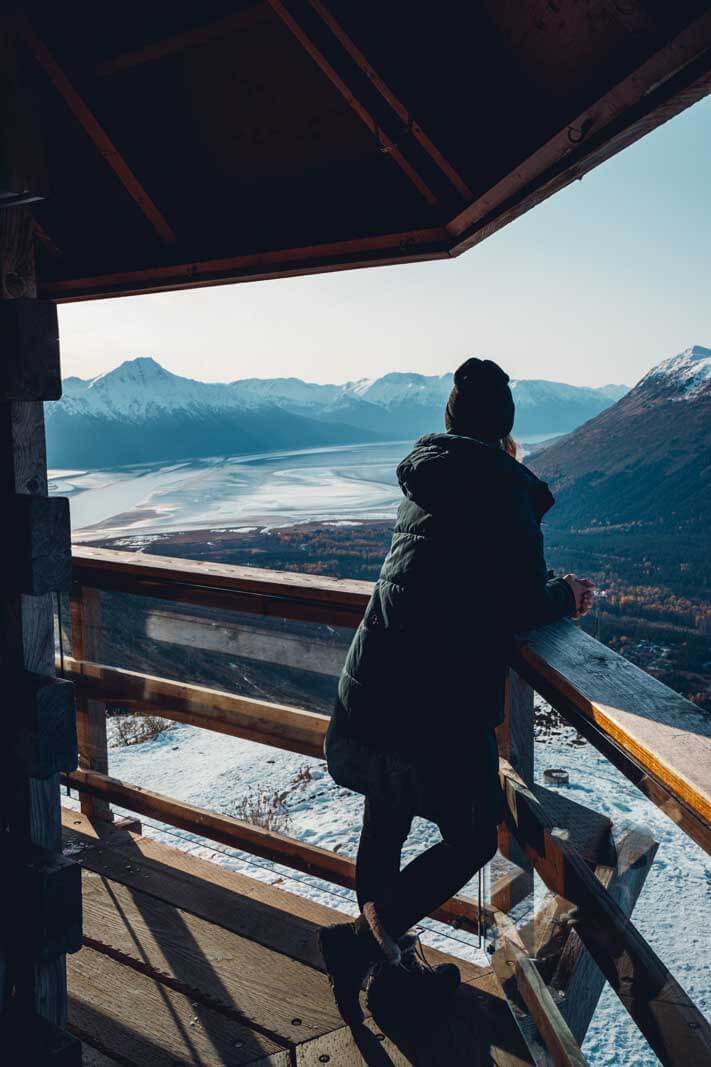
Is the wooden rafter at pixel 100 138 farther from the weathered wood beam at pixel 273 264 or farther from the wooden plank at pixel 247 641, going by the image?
the wooden plank at pixel 247 641

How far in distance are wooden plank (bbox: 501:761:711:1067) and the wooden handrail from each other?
1.01 feet

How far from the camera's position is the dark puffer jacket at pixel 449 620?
1812mm

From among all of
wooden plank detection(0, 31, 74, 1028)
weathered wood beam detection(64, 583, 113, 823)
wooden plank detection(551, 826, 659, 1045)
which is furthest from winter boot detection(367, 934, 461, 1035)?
weathered wood beam detection(64, 583, 113, 823)

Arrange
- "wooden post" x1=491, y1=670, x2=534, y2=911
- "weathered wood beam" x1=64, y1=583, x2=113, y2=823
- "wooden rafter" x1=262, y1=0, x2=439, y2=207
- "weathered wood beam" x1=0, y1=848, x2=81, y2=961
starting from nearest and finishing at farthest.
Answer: "weathered wood beam" x1=0, y1=848, x2=81, y2=961, "wooden post" x1=491, y1=670, x2=534, y2=911, "wooden rafter" x1=262, y1=0, x2=439, y2=207, "weathered wood beam" x1=64, y1=583, x2=113, y2=823

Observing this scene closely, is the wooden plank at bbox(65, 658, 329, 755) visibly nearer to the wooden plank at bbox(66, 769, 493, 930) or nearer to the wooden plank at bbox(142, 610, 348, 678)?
the wooden plank at bbox(142, 610, 348, 678)

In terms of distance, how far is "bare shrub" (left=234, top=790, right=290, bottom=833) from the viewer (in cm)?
649

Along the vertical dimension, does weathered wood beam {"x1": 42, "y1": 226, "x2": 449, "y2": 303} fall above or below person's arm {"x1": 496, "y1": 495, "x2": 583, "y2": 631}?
above

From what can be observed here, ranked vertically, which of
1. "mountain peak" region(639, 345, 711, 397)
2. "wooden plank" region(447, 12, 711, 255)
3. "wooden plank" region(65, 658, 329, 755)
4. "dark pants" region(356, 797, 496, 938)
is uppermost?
"mountain peak" region(639, 345, 711, 397)

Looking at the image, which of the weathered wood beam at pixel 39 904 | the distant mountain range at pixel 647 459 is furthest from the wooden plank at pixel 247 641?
the distant mountain range at pixel 647 459

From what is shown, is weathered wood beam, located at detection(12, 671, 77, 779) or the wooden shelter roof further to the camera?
the wooden shelter roof

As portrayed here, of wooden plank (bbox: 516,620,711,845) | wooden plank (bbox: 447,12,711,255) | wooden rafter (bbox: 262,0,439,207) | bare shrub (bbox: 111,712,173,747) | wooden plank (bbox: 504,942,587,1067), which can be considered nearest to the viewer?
wooden plank (bbox: 516,620,711,845)

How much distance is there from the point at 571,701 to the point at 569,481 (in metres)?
129

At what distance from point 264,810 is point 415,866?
4962 millimetres

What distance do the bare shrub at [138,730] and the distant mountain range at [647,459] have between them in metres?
103
